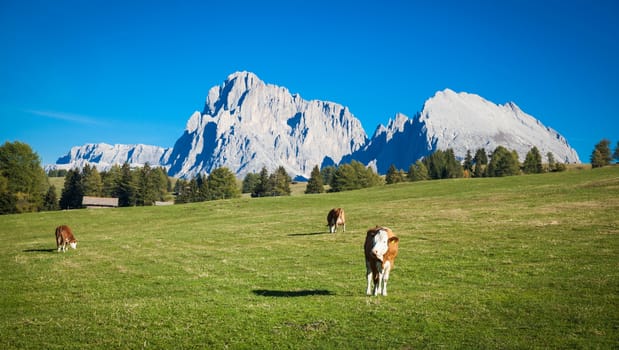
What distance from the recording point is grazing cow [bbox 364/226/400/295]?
14.2 metres

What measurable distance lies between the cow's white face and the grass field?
1.66 metres

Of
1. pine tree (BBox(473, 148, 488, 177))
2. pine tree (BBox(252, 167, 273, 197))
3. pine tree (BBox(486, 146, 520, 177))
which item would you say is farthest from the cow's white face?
pine tree (BBox(473, 148, 488, 177))

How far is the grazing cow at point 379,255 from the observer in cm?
1419

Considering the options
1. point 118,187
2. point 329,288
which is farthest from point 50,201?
point 329,288

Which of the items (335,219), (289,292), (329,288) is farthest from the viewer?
(335,219)

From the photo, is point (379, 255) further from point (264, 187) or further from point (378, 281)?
point (264, 187)

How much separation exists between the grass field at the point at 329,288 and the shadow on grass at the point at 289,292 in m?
0.08

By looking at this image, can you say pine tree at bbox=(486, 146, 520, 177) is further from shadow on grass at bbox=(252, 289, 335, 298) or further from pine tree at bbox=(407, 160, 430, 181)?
shadow on grass at bbox=(252, 289, 335, 298)

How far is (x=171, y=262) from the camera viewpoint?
2484 cm

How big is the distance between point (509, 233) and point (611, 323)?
18.5m

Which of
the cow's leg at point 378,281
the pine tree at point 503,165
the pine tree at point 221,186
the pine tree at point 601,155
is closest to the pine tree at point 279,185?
the pine tree at point 221,186

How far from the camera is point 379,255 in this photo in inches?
554

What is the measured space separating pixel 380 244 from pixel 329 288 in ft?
13.0

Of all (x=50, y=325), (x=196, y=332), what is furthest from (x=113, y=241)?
(x=196, y=332)
